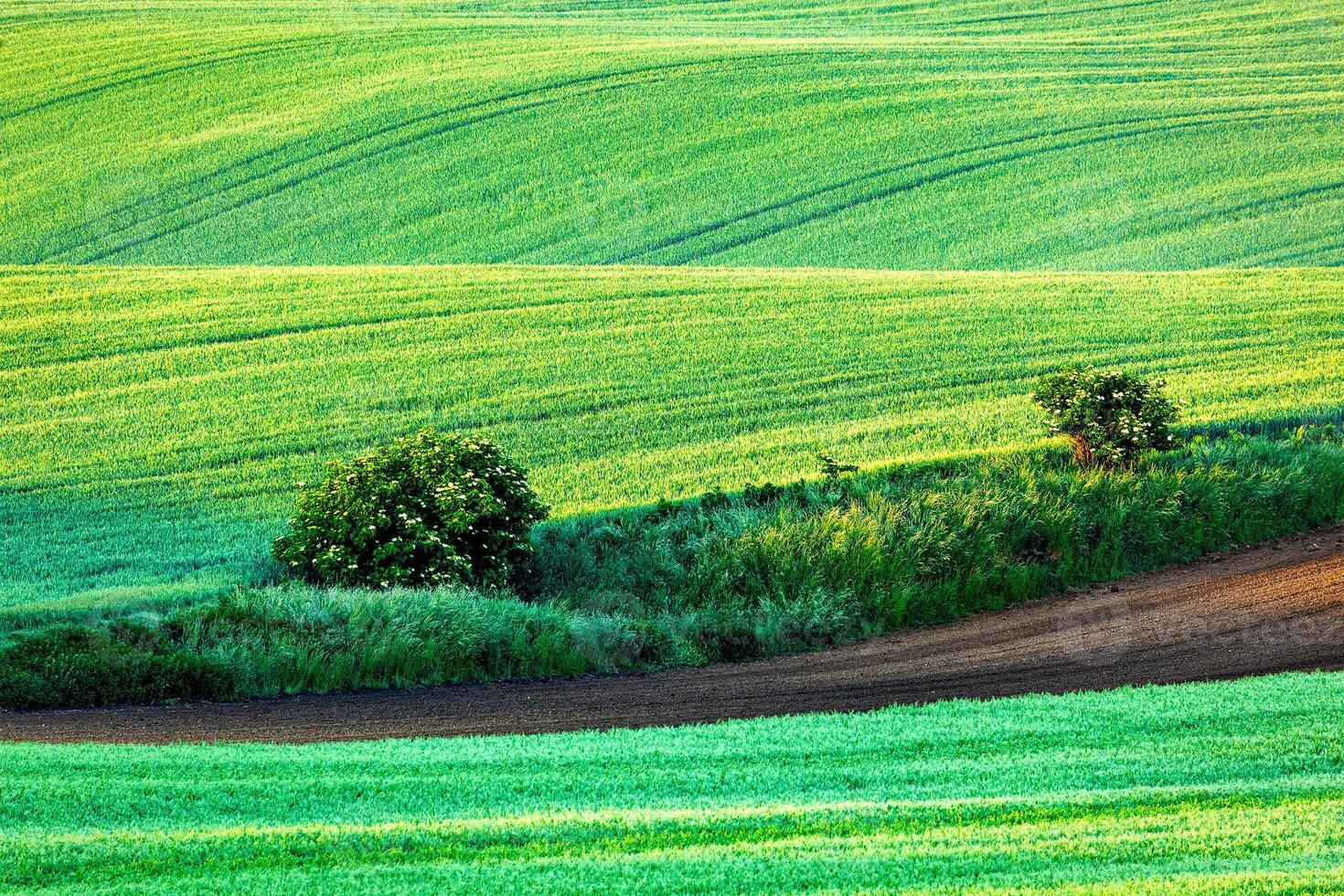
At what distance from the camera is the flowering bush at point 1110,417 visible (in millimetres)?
16719

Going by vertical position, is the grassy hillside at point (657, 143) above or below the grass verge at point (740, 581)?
above

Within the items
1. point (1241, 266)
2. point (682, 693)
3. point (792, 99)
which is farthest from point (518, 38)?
point (682, 693)

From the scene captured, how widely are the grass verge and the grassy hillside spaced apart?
1436 cm

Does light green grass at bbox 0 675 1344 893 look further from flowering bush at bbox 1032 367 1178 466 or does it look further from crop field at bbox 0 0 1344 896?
flowering bush at bbox 1032 367 1178 466

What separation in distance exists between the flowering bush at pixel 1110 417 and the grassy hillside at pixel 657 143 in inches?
535

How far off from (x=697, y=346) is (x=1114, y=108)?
21.3 m

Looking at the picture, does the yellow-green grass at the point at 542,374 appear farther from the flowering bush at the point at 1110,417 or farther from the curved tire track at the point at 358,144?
the curved tire track at the point at 358,144

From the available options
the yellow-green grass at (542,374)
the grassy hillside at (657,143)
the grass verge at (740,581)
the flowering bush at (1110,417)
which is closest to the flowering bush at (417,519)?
the grass verge at (740,581)

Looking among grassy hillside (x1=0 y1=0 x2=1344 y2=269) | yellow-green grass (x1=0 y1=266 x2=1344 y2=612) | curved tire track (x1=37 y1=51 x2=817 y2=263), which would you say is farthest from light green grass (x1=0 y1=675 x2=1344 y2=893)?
curved tire track (x1=37 y1=51 x2=817 y2=263)

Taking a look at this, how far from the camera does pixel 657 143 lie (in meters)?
35.8

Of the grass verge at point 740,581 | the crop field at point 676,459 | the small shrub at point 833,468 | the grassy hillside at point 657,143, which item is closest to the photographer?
the crop field at point 676,459

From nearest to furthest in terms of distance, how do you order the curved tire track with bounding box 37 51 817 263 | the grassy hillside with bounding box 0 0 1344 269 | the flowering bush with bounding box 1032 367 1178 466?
1. the flowering bush with bounding box 1032 367 1178 466
2. the grassy hillside with bounding box 0 0 1344 269
3. the curved tire track with bounding box 37 51 817 263

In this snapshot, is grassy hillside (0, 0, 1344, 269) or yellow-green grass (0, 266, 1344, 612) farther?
grassy hillside (0, 0, 1344, 269)

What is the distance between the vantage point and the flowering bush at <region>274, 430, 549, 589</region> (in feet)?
45.2
